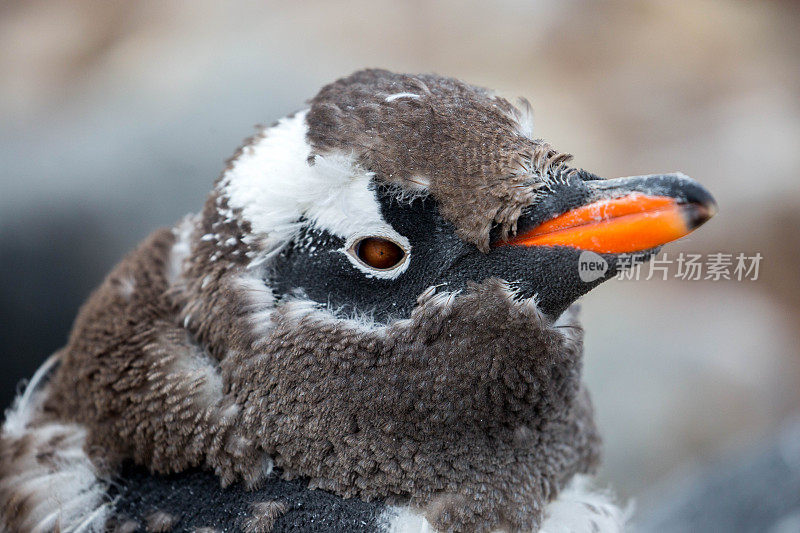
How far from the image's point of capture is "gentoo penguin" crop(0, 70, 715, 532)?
2.05m

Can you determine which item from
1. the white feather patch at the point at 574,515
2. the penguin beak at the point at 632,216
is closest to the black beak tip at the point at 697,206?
the penguin beak at the point at 632,216

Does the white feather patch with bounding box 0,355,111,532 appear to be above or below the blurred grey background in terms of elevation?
below

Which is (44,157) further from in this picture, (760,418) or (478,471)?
(760,418)

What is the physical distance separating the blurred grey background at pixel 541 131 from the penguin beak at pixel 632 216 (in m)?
3.24

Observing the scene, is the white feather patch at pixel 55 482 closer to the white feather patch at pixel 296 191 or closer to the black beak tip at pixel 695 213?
the white feather patch at pixel 296 191

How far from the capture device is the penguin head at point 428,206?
6.52 feet

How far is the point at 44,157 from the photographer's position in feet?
19.8

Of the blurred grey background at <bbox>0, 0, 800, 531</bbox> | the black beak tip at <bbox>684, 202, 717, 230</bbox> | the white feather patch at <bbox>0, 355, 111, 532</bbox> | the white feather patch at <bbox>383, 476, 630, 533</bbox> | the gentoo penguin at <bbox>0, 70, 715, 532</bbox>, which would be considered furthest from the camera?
the blurred grey background at <bbox>0, 0, 800, 531</bbox>

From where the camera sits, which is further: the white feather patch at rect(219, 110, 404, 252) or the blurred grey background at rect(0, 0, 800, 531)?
the blurred grey background at rect(0, 0, 800, 531)

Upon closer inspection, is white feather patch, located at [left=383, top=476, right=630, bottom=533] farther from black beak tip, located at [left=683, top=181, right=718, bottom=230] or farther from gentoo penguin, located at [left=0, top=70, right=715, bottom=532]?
black beak tip, located at [left=683, top=181, right=718, bottom=230]

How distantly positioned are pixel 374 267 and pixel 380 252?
47 mm

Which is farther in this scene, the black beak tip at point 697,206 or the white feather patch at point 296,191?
the white feather patch at point 296,191

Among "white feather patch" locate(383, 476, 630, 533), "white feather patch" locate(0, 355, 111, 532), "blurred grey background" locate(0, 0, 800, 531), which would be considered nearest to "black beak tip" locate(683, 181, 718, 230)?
"white feather patch" locate(383, 476, 630, 533)

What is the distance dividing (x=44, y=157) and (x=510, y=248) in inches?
199
